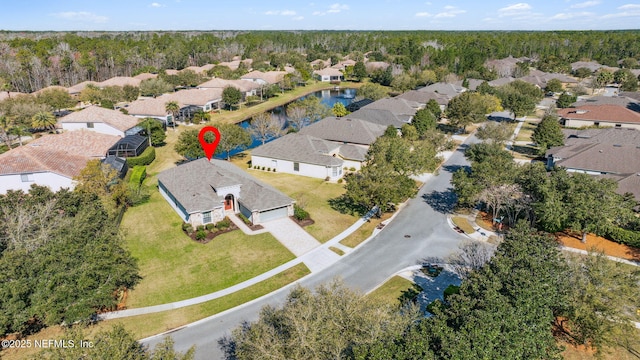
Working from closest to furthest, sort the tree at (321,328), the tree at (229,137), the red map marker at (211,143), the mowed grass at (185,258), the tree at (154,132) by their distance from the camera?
the tree at (321,328)
the mowed grass at (185,258)
the red map marker at (211,143)
the tree at (229,137)
the tree at (154,132)

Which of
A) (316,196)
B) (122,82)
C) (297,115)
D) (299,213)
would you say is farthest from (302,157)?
(122,82)

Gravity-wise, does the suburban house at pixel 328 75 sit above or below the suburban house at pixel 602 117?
above

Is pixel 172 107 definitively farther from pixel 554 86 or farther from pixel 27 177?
pixel 554 86

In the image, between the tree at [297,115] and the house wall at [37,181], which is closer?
the house wall at [37,181]

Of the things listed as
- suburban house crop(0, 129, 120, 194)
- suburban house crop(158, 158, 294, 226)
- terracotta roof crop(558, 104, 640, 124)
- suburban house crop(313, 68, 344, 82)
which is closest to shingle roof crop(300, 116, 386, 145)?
suburban house crop(158, 158, 294, 226)

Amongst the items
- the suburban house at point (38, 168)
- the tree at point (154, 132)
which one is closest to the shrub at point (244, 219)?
the suburban house at point (38, 168)

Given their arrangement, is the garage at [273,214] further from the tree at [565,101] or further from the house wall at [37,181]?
the tree at [565,101]

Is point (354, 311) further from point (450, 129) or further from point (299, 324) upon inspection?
point (450, 129)

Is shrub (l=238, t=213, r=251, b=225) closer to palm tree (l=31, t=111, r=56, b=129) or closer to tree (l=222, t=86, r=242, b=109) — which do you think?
palm tree (l=31, t=111, r=56, b=129)

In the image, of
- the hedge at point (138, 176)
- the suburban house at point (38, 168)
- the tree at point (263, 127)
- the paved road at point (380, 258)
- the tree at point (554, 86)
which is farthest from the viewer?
the tree at point (554, 86)
